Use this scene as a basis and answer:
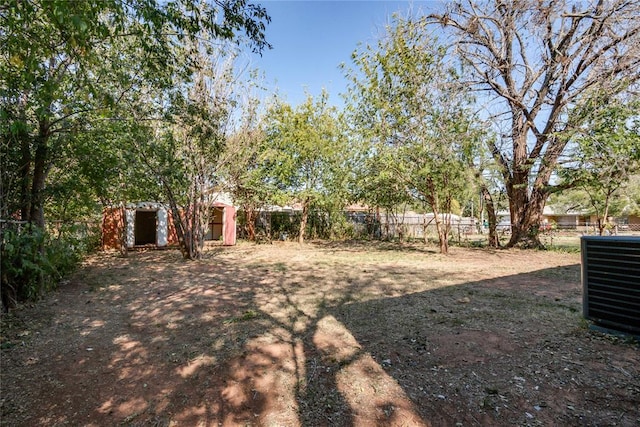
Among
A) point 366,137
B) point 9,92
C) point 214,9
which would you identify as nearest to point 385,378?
point 214,9

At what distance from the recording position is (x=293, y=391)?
228 cm

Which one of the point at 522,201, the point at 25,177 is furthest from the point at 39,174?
the point at 522,201

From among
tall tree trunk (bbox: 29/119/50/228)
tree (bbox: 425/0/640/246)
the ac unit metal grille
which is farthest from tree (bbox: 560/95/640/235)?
tall tree trunk (bbox: 29/119/50/228)

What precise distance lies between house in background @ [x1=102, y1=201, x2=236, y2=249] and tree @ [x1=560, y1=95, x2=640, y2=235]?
1232 cm

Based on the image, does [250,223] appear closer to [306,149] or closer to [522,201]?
[306,149]

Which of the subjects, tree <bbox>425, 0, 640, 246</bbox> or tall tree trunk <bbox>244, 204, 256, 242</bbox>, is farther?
tall tree trunk <bbox>244, 204, 256, 242</bbox>

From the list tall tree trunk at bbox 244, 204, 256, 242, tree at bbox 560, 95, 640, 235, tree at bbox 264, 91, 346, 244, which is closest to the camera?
tree at bbox 560, 95, 640, 235

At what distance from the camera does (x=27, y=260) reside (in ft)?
13.9

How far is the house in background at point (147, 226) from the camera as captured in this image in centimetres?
1194

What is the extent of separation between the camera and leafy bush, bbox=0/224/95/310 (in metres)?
4.01

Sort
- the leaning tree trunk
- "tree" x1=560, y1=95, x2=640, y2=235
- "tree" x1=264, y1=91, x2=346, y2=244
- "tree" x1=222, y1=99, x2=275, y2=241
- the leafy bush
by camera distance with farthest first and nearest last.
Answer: "tree" x1=264, y1=91, x2=346, y2=244
the leaning tree trunk
"tree" x1=222, y1=99, x2=275, y2=241
"tree" x1=560, y1=95, x2=640, y2=235
the leafy bush

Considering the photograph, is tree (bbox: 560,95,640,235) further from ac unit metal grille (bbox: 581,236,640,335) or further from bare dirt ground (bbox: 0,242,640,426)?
ac unit metal grille (bbox: 581,236,640,335)

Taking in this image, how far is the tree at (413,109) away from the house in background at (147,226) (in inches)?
283

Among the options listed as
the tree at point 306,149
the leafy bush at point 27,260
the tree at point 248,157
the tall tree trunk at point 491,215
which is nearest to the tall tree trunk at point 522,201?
the tall tree trunk at point 491,215
